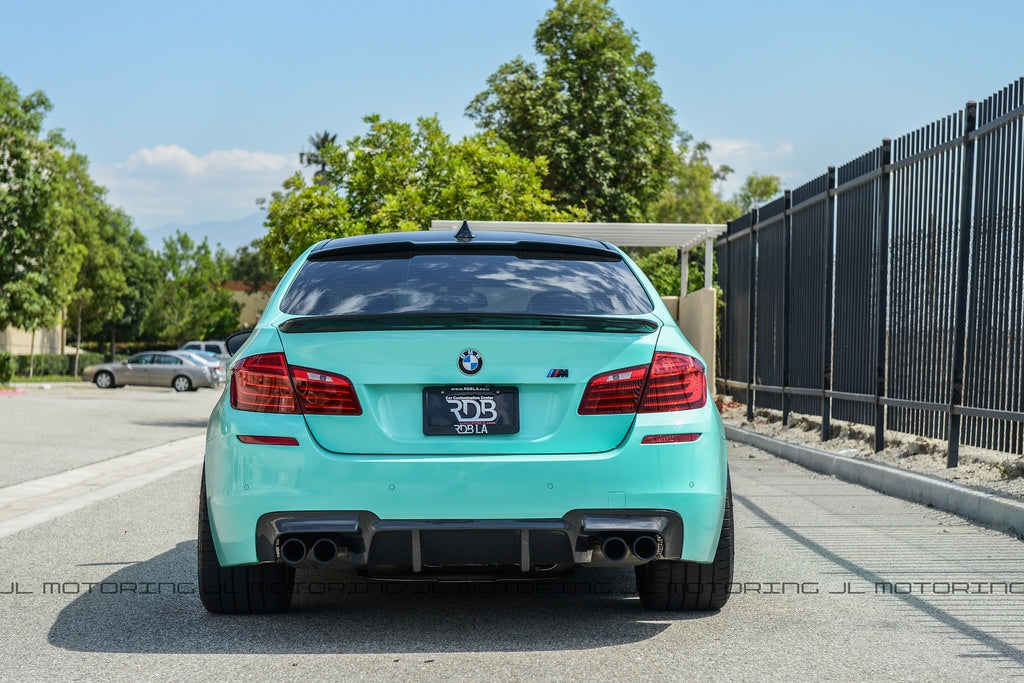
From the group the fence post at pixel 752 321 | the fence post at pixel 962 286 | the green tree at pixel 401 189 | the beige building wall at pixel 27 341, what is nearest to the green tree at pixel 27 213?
the beige building wall at pixel 27 341

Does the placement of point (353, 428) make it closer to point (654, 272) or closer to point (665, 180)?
Result: point (654, 272)

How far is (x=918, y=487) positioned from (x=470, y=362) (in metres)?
6.02

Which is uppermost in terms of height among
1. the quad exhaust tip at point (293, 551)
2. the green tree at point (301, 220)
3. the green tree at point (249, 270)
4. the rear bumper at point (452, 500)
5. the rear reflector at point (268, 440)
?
the green tree at point (249, 270)

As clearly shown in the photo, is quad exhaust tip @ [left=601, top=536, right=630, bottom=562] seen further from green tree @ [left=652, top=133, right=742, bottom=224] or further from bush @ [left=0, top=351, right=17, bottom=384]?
green tree @ [left=652, top=133, right=742, bottom=224]

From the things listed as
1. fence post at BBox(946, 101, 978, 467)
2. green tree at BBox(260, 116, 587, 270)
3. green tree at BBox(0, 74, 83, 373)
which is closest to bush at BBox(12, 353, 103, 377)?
green tree at BBox(0, 74, 83, 373)

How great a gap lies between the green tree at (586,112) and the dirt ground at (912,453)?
78.8 feet

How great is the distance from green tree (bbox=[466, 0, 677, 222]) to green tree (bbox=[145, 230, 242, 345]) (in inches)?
1618

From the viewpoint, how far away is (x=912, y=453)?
1134cm

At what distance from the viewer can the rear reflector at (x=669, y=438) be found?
14.9 ft

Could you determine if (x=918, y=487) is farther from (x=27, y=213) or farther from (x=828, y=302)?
(x=27, y=213)

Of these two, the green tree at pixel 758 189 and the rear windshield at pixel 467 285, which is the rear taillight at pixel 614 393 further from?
the green tree at pixel 758 189

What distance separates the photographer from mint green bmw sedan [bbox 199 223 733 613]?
443 centimetres

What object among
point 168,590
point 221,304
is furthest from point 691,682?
point 221,304

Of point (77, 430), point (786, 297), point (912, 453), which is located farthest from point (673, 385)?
point (77, 430)
